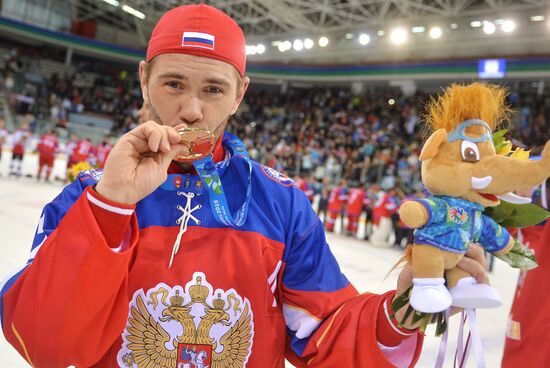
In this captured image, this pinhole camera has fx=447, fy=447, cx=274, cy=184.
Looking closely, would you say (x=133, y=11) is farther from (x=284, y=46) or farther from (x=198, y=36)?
(x=198, y=36)

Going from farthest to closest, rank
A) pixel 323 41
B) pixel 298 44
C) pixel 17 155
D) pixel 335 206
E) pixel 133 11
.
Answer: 1. pixel 133 11
2. pixel 298 44
3. pixel 323 41
4. pixel 17 155
5. pixel 335 206

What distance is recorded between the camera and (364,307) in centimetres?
113

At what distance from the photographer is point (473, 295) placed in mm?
822

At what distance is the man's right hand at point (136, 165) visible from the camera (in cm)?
86

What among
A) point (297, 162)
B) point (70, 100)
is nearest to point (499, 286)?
Result: point (297, 162)

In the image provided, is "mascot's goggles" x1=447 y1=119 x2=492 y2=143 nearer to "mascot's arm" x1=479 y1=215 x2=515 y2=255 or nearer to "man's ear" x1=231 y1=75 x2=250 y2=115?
"mascot's arm" x1=479 y1=215 x2=515 y2=255

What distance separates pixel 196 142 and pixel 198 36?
30 cm

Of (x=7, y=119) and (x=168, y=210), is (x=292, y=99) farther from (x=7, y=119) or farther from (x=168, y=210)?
(x=168, y=210)

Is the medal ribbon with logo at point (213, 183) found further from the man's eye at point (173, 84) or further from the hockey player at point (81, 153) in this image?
the hockey player at point (81, 153)

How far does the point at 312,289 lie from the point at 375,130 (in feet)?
54.6

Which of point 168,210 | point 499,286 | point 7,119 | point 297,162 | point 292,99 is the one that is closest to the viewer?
point 168,210

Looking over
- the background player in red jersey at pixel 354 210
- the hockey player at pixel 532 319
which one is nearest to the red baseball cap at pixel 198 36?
the hockey player at pixel 532 319

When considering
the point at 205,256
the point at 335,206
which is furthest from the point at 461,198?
the point at 335,206

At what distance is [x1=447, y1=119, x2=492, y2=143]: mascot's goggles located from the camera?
87 cm
